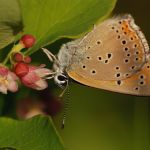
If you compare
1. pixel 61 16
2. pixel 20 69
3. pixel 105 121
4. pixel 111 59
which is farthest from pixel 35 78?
pixel 105 121

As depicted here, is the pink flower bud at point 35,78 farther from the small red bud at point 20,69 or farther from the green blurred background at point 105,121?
the green blurred background at point 105,121

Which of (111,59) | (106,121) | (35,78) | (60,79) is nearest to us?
(35,78)

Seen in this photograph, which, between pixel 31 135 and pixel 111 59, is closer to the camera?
pixel 31 135

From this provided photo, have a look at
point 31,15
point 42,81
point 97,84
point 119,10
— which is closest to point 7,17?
point 31,15

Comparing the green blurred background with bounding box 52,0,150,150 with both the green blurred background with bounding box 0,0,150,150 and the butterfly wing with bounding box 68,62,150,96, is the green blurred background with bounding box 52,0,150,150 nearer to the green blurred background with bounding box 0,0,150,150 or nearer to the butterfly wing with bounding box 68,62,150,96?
the green blurred background with bounding box 0,0,150,150

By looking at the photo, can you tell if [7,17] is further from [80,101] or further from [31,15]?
[80,101]

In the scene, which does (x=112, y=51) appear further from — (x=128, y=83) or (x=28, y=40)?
(x=28, y=40)

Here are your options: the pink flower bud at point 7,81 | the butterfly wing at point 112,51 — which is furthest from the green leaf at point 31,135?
the butterfly wing at point 112,51

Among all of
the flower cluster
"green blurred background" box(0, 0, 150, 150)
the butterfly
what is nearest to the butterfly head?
the butterfly
